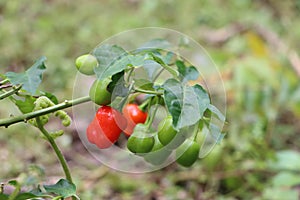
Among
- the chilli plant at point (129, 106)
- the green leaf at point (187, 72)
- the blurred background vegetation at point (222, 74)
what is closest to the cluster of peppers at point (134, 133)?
the chilli plant at point (129, 106)

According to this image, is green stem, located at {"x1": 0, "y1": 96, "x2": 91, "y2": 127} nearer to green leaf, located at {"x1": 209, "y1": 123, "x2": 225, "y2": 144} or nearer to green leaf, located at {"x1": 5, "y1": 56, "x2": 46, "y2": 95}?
green leaf, located at {"x1": 5, "y1": 56, "x2": 46, "y2": 95}

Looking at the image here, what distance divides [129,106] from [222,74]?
1798 millimetres

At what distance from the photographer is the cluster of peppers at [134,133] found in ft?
2.79

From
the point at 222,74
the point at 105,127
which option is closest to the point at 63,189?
the point at 105,127

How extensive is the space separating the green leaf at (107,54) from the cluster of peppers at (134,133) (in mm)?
28

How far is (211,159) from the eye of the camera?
6.57 feet

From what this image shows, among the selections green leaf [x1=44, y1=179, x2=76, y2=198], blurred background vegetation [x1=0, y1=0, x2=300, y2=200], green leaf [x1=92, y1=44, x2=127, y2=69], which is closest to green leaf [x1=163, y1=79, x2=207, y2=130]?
green leaf [x1=92, y1=44, x2=127, y2=69]

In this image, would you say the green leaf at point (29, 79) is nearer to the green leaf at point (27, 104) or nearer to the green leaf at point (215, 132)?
the green leaf at point (27, 104)

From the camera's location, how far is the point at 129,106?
0.95 meters

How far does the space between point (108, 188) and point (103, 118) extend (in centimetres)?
114

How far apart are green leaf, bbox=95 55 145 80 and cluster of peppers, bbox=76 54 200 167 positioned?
1.0 inches

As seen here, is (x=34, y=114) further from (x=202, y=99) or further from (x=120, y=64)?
(x=202, y=99)

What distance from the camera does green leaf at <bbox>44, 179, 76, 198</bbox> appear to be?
845 mm

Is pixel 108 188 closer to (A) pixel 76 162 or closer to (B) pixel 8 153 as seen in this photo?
(A) pixel 76 162
